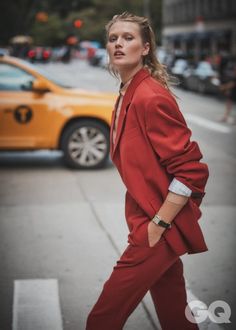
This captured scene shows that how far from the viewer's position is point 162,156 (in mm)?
2879

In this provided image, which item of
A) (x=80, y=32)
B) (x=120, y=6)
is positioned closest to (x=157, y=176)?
(x=80, y=32)

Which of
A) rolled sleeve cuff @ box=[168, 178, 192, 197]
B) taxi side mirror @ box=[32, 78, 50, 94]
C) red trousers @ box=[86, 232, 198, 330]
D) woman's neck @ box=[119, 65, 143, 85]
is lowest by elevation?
taxi side mirror @ box=[32, 78, 50, 94]

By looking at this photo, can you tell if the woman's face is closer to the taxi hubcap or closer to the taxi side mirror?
the taxi side mirror

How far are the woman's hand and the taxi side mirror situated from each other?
7.05 m

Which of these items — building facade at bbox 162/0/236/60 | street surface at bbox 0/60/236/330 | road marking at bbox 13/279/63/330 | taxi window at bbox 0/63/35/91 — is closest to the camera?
road marking at bbox 13/279/63/330

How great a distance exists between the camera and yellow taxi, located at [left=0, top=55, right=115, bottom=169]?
387 inches

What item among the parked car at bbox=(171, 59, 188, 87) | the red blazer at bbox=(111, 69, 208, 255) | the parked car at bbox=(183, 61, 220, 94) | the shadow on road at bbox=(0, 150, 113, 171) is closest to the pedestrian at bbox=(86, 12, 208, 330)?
the red blazer at bbox=(111, 69, 208, 255)

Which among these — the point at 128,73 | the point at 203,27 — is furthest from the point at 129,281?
Answer: the point at 203,27

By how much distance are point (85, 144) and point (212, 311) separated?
592 cm

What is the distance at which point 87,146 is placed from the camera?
10.1 m

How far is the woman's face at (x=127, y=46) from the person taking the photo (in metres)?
3.07

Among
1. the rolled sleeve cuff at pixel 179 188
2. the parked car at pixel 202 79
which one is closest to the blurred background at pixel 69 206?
the rolled sleeve cuff at pixel 179 188

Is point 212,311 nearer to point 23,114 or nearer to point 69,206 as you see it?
point 69,206

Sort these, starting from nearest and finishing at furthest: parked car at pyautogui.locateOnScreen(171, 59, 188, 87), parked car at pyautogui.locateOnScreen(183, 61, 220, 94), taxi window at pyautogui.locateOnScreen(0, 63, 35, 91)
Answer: taxi window at pyautogui.locateOnScreen(0, 63, 35, 91) < parked car at pyautogui.locateOnScreen(183, 61, 220, 94) < parked car at pyautogui.locateOnScreen(171, 59, 188, 87)
